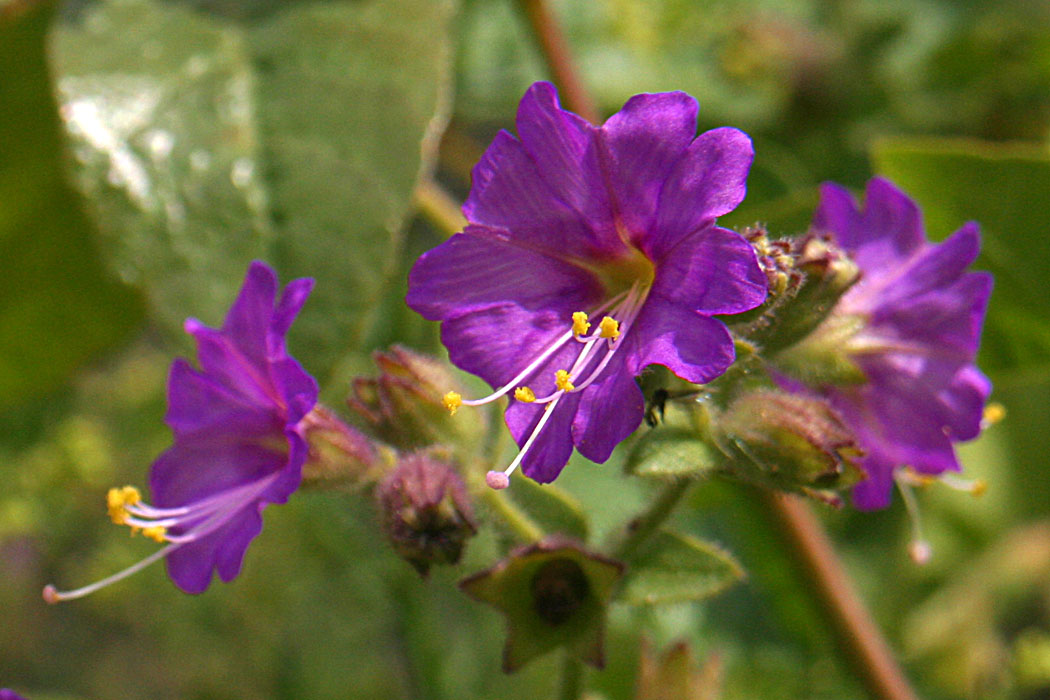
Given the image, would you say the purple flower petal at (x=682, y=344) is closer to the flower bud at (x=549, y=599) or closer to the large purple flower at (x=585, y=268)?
the large purple flower at (x=585, y=268)

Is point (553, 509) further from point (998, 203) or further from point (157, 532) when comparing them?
point (998, 203)

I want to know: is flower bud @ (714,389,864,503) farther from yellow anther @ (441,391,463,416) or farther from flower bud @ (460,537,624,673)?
yellow anther @ (441,391,463,416)

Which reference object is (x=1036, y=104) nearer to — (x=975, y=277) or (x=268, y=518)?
(x=975, y=277)

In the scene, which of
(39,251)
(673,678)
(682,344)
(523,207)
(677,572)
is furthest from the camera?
(39,251)

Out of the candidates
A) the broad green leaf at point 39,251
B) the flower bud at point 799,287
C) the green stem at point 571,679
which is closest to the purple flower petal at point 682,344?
the flower bud at point 799,287

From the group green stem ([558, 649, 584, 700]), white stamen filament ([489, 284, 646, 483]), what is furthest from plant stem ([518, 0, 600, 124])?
green stem ([558, 649, 584, 700])

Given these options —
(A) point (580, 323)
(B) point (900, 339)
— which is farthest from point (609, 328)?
(B) point (900, 339)

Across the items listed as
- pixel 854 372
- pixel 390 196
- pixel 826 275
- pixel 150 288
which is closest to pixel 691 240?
pixel 826 275
